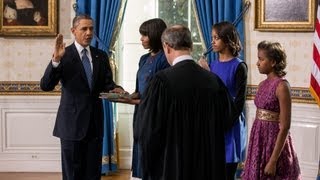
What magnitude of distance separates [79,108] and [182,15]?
2.56 meters

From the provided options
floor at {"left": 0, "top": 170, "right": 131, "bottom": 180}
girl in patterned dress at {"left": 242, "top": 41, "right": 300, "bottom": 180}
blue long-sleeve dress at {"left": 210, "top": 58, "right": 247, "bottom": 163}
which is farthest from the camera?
floor at {"left": 0, "top": 170, "right": 131, "bottom": 180}

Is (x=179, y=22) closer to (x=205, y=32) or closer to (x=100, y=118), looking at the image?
(x=205, y=32)

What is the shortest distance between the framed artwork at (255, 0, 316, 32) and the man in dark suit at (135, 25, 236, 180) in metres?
2.82

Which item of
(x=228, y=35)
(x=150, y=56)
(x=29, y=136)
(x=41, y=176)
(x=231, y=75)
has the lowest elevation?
(x=41, y=176)

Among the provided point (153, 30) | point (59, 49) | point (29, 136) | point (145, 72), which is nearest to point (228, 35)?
point (153, 30)

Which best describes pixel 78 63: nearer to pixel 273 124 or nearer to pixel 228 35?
pixel 228 35

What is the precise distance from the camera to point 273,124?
11.9 ft

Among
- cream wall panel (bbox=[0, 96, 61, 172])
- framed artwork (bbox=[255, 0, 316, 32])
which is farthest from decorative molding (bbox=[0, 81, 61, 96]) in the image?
framed artwork (bbox=[255, 0, 316, 32])

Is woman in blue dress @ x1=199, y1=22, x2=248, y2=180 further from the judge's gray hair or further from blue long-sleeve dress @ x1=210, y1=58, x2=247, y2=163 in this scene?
the judge's gray hair

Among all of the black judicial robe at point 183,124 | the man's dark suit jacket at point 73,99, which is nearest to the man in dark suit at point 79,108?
the man's dark suit jacket at point 73,99

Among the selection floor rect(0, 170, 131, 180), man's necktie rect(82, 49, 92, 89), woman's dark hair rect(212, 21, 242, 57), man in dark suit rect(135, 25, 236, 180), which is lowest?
floor rect(0, 170, 131, 180)

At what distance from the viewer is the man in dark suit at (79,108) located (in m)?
4.07

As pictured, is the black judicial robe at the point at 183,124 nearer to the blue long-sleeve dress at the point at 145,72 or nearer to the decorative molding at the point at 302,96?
the blue long-sleeve dress at the point at 145,72

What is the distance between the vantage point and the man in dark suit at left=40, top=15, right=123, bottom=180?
4074 mm
